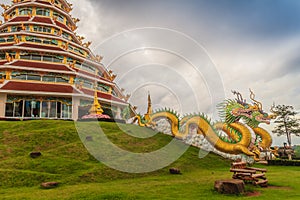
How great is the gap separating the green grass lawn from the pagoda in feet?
19.6

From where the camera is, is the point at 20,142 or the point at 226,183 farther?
the point at 20,142

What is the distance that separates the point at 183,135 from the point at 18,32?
2177 cm

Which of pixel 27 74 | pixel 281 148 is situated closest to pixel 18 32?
pixel 27 74

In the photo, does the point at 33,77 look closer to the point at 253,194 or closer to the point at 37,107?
the point at 37,107

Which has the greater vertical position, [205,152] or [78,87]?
[78,87]

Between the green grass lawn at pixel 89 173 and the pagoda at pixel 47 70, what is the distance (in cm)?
597

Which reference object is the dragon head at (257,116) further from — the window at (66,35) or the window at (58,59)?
the window at (66,35)

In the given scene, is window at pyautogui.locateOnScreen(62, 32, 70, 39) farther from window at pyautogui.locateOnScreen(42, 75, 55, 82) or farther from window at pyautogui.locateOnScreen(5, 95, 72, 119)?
window at pyautogui.locateOnScreen(5, 95, 72, 119)

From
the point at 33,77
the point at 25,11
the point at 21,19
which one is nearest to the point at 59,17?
the point at 25,11

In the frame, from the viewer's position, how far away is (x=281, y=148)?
29.0 m

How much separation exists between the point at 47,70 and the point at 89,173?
17.2 meters

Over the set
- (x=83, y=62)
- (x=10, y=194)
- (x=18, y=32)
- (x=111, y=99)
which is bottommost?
(x=10, y=194)

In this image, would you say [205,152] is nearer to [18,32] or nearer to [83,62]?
[83,62]

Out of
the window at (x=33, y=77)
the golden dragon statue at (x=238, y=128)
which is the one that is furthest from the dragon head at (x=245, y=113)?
the window at (x=33, y=77)
